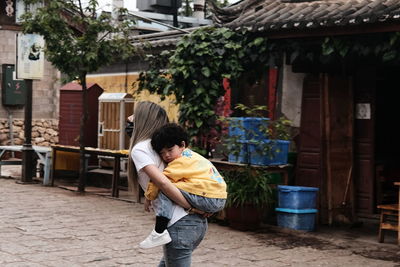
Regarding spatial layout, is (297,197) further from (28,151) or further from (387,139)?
(28,151)

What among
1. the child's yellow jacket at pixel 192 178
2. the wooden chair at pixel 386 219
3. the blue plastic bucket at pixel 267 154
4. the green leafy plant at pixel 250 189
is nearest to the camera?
the child's yellow jacket at pixel 192 178

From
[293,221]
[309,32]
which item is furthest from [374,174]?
[309,32]

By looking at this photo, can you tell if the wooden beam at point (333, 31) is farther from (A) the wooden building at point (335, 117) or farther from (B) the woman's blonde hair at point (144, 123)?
(B) the woman's blonde hair at point (144, 123)

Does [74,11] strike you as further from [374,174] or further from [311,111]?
[374,174]

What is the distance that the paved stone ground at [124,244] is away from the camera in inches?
310

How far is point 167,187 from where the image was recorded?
4.50 metres

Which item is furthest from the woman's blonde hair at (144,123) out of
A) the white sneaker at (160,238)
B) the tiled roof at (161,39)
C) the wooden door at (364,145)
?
the tiled roof at (161,39)

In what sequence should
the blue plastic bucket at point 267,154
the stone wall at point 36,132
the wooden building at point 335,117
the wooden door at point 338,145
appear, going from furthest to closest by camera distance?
1. the stone wall at point 36,132
2. the wooden door at point 338,145
3. the wooden building at point 335,117
4. the blue plastic bucket at point 267,154

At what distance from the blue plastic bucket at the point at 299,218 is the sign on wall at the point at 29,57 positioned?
689 centimetres

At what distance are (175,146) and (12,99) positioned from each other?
672 inches

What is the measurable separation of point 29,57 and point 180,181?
1086 cm

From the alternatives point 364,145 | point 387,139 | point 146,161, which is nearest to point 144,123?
point 146,161

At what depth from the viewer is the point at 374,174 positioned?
1077 centimetres

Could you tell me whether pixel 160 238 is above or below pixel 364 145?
below
